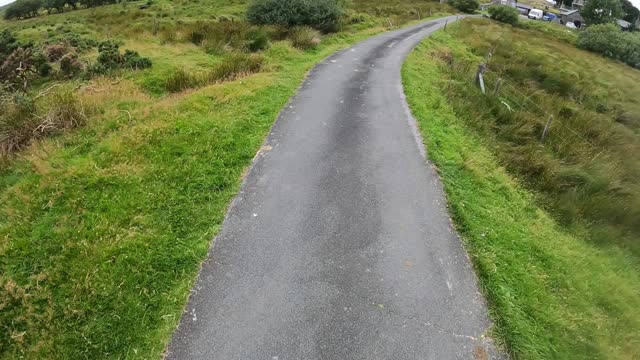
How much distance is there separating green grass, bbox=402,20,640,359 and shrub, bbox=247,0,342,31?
13.2 metres

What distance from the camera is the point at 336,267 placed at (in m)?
5.60

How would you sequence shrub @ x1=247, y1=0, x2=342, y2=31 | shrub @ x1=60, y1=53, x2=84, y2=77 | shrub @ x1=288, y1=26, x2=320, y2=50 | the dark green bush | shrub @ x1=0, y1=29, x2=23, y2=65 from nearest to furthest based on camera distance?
1. shrub @ x1=60, y1=53, x2=84, y2=77
2. the dark green bush
3. shrub @ x1=0, y1=29, x2=23, y2=65
4. shrub @ x1=288, y1=26, x2=320, y2=50
5. shrub @ x1=247, y1=0, x2=342, y2=31

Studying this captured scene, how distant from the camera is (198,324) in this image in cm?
462

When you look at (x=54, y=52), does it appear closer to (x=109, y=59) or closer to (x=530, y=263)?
(x=109, y=59)

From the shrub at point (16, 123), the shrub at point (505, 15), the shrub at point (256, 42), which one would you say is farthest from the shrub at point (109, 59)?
the shrub at point (505, 15)

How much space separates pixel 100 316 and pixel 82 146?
500cm

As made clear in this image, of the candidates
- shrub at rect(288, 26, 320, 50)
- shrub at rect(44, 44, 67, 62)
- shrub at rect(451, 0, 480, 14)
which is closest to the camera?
shrub at rect(44, 44, 67, 62)

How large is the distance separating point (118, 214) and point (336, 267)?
3645 mm

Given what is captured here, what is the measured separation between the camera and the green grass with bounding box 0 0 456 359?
14.7 ft

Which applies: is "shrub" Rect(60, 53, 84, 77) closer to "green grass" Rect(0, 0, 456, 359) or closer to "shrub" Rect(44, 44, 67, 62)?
"shrub" Rect(44, 44, 67, 62)

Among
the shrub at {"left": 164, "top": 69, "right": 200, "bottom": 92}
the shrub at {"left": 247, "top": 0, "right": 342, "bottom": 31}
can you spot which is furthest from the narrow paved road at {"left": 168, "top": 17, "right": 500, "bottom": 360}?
the shrub at {"left": 247, "top": 0, "right": 342, "bottom": 31}

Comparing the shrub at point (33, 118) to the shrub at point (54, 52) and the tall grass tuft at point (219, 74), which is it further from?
the shrub at point (54, 52)

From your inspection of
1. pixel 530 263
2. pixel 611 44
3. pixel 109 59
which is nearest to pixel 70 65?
pixel 109 59

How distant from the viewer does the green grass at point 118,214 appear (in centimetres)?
449
